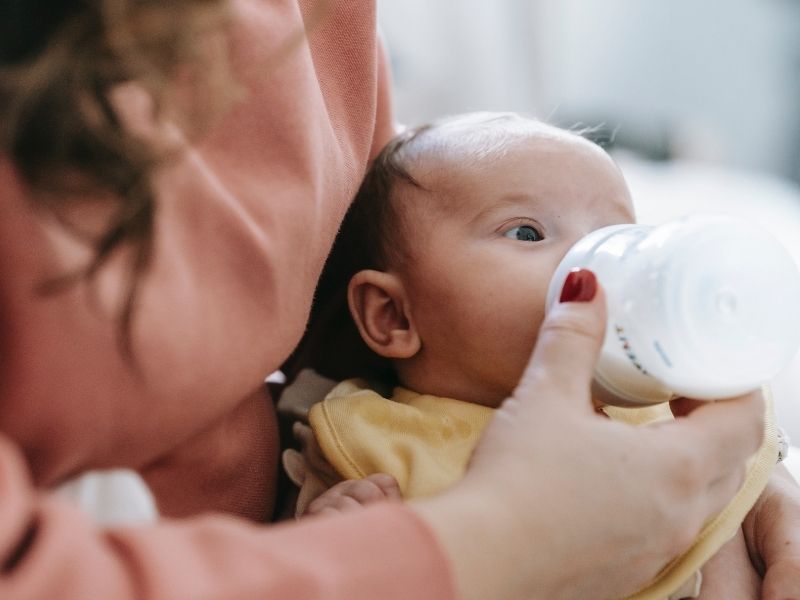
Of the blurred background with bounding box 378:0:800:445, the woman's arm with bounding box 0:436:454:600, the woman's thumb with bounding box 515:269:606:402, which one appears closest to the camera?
the woman's arm with bounding box 0:436:454:600

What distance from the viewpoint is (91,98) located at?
54cm

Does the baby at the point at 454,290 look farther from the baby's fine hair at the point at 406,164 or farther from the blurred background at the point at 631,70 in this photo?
the blurred background at the point at 631,70

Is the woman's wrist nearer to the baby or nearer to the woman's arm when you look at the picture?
the woman's arm

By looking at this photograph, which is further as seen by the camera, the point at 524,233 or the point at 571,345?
the point at 524,233

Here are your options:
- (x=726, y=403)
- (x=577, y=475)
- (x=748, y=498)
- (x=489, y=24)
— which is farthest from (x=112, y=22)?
(x=489, y=24)

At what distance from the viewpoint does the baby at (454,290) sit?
837mm

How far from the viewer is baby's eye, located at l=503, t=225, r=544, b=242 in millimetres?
878

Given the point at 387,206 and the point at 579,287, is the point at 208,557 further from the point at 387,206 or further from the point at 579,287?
the point at 387,206

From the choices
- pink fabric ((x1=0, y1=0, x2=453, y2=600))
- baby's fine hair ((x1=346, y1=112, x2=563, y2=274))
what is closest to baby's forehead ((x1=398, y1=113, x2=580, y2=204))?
baby's fine hair ((x1=346, y1=112, x2=563, y2=274))

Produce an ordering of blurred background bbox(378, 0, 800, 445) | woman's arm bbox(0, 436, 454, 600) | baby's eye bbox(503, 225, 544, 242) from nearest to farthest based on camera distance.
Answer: woman's arm bbox(0, 436, 454, 600) < baby's eye bbox(503, 225, 544, 242) < blurred background bbox(378, 0, 800, 445)

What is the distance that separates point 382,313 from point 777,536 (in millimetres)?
433

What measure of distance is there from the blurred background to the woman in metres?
1.73

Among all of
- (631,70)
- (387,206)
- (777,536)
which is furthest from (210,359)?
(631,70)

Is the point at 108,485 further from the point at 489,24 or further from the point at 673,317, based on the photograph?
the point at 489,24
